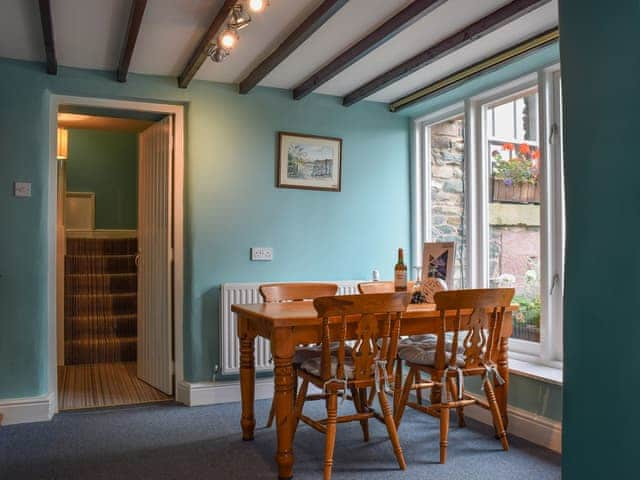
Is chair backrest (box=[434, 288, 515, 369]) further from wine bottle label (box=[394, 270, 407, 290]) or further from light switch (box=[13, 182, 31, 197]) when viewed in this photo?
light switch (box=[13, 182, 31, 197])

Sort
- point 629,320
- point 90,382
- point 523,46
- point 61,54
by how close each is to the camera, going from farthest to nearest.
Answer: point 90,382 → point 61,54 → point 523,46 → point 629,320

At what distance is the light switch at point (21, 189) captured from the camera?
12.1 feet

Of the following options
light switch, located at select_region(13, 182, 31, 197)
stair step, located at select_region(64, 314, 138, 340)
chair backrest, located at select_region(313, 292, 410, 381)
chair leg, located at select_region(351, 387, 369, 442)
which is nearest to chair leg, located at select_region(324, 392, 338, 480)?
chair backrest, located at select_region(313, 292, 410, 381)

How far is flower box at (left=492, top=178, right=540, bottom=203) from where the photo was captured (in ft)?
12.2

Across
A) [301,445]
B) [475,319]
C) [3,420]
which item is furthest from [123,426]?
[475,319]

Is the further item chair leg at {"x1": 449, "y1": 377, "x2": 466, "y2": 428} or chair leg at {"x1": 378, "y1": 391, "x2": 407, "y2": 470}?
chair leg at {"x1": 449, "y1": 377, "x2": 466, "y2": 428}

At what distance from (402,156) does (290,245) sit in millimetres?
1268

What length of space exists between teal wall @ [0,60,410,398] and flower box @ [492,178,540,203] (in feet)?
3.15

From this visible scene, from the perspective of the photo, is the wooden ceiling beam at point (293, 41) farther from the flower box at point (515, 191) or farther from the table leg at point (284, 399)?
the flower box at point (515, 191)

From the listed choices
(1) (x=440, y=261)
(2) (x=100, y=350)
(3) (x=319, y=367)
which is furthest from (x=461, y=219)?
(2) (x=100, y=350)

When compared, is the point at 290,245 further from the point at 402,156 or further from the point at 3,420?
the point at 3,420

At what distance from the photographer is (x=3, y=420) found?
355 centimetres

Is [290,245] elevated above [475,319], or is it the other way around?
[290,245]

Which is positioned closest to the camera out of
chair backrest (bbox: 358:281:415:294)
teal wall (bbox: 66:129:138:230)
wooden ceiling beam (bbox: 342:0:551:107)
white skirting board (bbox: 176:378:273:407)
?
wooden ceiling beam (bbox: 342:0:551:107)
